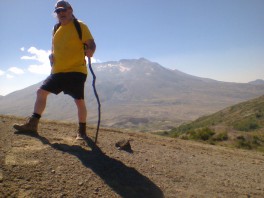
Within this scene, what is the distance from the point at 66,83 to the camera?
219 inches

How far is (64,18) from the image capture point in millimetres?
5500

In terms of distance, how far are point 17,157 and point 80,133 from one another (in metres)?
1.64

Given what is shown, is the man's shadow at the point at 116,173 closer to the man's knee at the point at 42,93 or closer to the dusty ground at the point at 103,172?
the dusty ground at the point at 103,172

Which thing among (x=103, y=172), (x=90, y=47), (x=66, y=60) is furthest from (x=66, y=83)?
(x=103, y=172)

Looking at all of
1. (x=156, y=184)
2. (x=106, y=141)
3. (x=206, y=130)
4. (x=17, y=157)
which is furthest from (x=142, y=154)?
(x=206, y=130)

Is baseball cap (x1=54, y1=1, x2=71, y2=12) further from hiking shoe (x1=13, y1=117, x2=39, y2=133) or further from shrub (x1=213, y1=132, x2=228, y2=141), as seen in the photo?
shrub (x1=213, y1=132, x2=228, y2=141)

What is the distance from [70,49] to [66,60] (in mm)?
182

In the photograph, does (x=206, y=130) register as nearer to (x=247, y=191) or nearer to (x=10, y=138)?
(x=247, y=191)

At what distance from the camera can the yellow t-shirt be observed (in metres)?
5.45

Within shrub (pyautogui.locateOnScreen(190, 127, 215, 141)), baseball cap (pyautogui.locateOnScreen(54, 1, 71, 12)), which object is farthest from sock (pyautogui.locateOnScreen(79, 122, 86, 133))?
shrub (pyautogui.locateOnScreen(190, 127, 215, 141))

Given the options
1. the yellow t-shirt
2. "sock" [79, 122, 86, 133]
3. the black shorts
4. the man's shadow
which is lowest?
the man's shadow

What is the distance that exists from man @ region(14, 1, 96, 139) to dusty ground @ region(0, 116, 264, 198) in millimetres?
655

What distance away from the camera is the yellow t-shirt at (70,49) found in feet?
17.9

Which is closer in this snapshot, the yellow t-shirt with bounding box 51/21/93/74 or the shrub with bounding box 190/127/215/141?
the yellow t-shirt with bounding box 51/21/93/74
